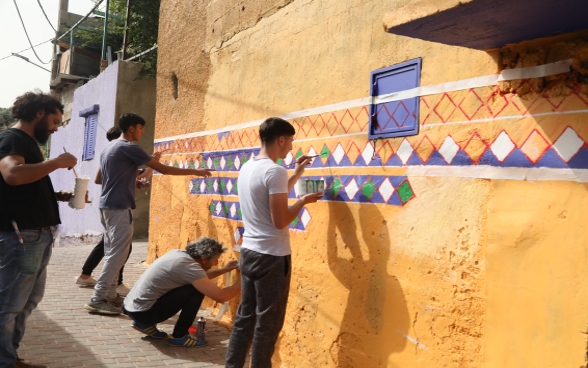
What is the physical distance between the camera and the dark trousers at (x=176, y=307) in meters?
4.54

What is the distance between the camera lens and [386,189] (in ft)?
11.1

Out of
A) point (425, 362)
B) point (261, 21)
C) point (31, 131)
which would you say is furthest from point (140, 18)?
point (425, 362)

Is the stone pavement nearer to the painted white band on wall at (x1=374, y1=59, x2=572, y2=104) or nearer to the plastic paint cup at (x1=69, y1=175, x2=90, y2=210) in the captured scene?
the plastic paint cup at (x1=69, y1=175, x2=90, y2=210)

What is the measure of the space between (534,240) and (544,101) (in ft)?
2.14

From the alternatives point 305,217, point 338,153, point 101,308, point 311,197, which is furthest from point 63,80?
point 311,197

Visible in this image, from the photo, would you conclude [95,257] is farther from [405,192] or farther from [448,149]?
[448,149]

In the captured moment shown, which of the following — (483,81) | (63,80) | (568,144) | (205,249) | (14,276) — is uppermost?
(63,80)

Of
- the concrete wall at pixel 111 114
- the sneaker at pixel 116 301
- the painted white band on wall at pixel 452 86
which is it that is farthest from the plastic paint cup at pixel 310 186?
the concrete wall at pixel 111 114

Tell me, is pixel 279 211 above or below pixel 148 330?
above

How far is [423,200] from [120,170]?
3.32 metres

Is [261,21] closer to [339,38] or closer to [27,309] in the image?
[339,38]

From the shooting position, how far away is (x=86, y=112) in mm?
13055

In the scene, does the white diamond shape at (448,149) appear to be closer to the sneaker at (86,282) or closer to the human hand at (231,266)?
the human hand at (231,266)

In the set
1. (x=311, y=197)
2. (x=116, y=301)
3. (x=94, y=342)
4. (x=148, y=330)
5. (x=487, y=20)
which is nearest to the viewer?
(x=487, y=20)
